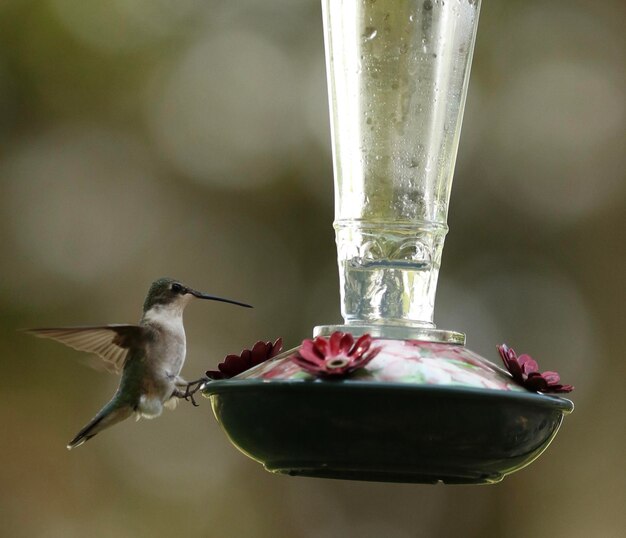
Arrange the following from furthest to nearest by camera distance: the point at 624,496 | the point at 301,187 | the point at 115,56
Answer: the point at 115,56 < the point at 301,187 < the point at 624,496

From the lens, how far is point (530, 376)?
Result: 2316 millimetres

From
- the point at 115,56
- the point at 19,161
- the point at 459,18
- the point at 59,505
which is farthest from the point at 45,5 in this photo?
the point at 459,18

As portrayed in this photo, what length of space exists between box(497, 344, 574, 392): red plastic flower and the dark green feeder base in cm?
6

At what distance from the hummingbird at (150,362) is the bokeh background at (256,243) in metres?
4.09

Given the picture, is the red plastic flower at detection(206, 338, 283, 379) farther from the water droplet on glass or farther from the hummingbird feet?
the hummingbird feet

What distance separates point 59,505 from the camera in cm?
823

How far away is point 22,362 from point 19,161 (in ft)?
5.56

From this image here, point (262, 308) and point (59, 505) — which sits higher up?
point (262, 308)

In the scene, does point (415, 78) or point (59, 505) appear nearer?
point (415, 78)

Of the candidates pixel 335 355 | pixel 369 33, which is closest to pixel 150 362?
pixel 369 33

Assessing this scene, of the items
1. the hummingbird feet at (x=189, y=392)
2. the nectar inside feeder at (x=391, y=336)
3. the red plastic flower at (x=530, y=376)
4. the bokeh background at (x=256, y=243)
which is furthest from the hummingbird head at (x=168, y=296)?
the bokeh background at (x=256, y=243)

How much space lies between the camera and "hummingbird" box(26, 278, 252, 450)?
3.85 metres

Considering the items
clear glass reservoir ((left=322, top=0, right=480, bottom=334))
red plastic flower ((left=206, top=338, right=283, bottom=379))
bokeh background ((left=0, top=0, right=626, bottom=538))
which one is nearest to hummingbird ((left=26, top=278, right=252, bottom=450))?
red plastic flower ((left=206, top=338, right=283, bottom=379))

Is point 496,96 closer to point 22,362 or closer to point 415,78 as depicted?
point 22,362
